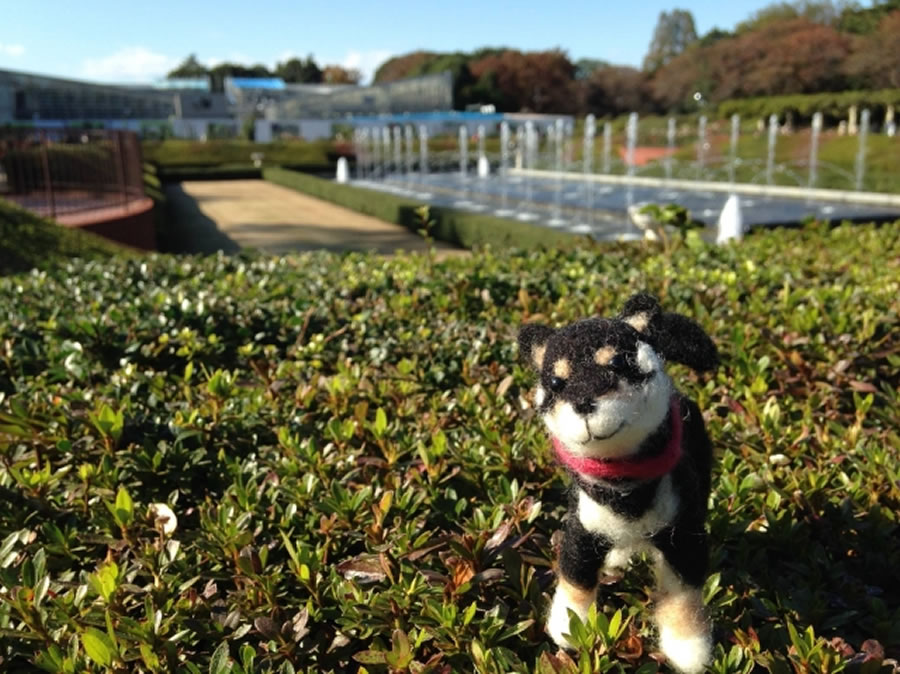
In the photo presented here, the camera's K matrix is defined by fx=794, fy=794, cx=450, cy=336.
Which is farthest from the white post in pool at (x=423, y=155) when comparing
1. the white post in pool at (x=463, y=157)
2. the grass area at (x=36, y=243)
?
the grass area at (x=36, y=243)

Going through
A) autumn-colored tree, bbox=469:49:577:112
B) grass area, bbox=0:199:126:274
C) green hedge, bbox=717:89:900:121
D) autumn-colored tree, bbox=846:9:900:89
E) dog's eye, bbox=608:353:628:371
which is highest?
autumn-colored tree, bbox=469:49:577:112

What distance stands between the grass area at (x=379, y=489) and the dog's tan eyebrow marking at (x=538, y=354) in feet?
1.57

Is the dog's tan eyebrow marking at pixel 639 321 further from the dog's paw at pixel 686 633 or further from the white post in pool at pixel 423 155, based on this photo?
the white post in pool at pixel 423 155

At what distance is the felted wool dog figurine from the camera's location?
4.46ft

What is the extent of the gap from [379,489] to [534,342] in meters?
0.79

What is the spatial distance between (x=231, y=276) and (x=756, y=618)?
4082 millimetres

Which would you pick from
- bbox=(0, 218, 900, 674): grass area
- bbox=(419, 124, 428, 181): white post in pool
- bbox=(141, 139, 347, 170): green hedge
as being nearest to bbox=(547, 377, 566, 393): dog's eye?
bbox=(0, 218, 900, 674): grass area

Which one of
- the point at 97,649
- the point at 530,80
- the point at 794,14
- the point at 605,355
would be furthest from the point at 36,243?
the point at 530,80

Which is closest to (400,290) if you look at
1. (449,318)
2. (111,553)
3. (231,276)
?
(449,318)

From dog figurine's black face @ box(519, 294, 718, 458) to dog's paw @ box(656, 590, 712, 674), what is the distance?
1.16 ft

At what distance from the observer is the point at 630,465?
1399 mm

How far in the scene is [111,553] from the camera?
2.00 m

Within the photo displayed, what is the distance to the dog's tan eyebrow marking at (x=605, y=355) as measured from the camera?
1.38m

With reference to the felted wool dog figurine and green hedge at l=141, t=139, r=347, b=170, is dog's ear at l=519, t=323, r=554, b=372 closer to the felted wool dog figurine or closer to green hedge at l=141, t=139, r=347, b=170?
the felted wool dog figurine
